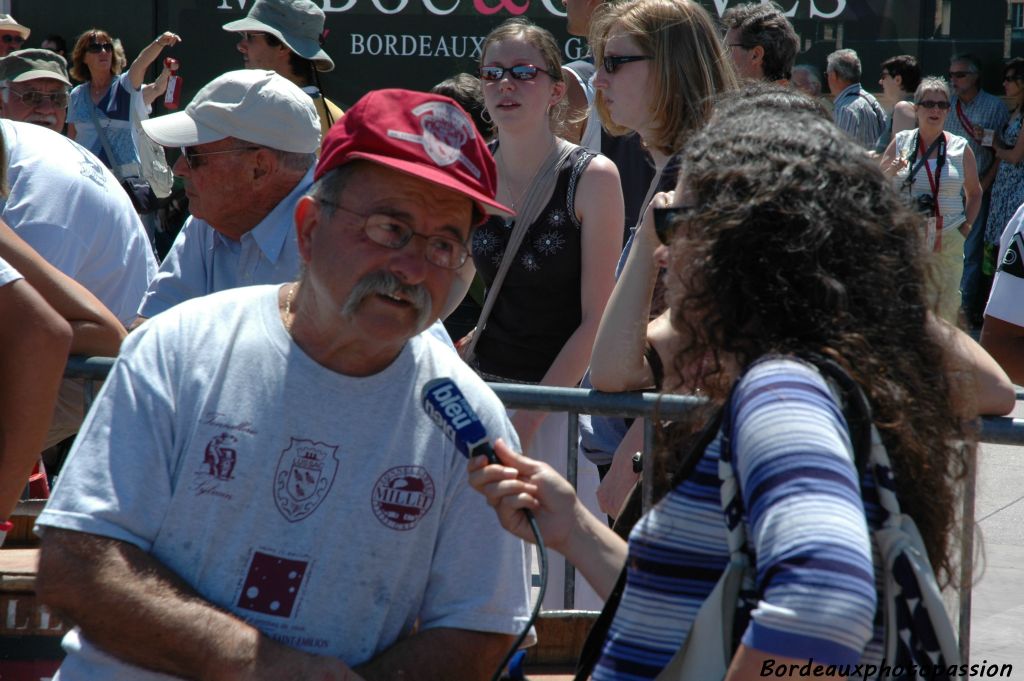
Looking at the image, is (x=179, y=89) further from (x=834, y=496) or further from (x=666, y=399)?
(x=834, y=496)

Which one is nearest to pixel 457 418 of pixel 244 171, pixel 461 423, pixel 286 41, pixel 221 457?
pixel 461 423

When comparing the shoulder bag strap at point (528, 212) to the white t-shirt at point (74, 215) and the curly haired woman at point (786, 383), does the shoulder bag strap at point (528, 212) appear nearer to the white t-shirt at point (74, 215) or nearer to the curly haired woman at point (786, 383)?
the white t-shirt at point (74, 215)

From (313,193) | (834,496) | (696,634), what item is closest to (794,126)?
(834,496)

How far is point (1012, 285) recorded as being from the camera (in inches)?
168

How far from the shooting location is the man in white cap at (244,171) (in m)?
4.11

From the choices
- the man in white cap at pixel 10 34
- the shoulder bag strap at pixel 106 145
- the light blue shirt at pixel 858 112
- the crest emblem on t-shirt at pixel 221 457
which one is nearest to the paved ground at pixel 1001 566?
the crest emblem on t-shirt at pixel 221 457

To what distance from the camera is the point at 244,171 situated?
13.6 feet

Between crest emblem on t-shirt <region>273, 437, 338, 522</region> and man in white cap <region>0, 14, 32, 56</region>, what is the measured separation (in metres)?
7.89

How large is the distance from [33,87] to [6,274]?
4.46 metres

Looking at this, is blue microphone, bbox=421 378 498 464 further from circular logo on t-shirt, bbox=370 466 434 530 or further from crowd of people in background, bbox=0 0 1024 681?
circular logo on t-shirt, bbox=370 466 434 530

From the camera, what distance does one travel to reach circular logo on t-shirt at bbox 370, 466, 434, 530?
2.42 metres

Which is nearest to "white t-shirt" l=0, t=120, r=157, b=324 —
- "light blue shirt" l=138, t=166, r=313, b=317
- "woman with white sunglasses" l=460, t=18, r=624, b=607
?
"light blue shirt" l=138, t=166, r=313, b=317

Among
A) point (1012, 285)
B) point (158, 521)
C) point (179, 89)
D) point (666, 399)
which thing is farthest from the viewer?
point (179, 89)

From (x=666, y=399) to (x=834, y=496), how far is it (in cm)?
173
